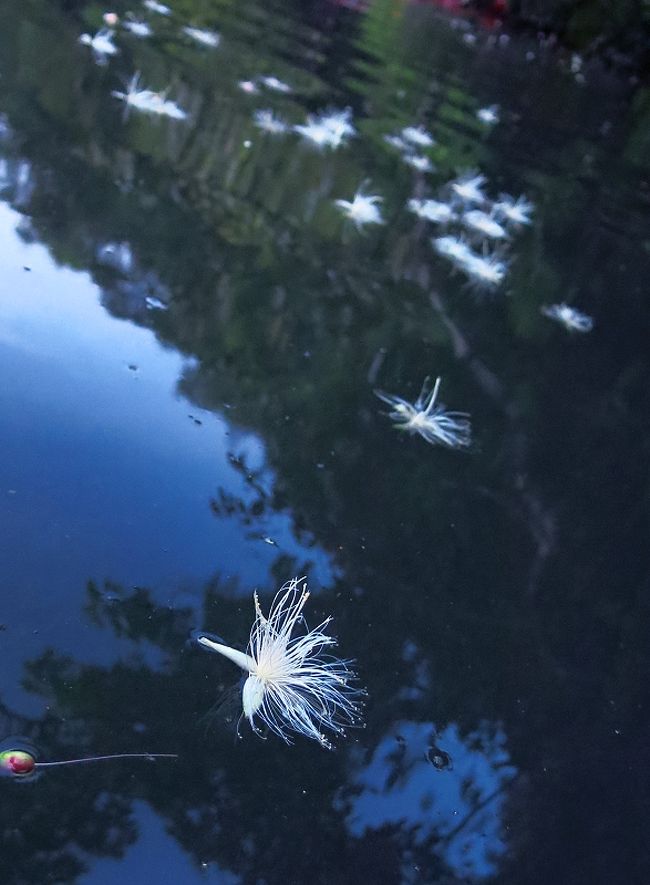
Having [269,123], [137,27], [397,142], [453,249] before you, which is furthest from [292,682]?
[137,27]

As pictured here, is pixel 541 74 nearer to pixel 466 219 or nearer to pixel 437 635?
pixel 466 219

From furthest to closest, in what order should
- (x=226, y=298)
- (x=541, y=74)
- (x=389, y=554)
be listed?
(x=541, y=74)
(x=226, y=298)
(x=389, y=554)

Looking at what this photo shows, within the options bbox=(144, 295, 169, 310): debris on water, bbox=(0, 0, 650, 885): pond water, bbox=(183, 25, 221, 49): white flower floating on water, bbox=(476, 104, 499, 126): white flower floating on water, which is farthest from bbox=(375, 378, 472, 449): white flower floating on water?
bbox=(476, 104, 499, 126): white flower floating on water

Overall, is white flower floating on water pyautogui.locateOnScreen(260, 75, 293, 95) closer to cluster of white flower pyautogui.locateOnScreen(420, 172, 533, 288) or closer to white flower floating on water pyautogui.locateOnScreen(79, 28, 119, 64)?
white flower floating on water pyautogui.locateOnScreen(79, 28, 119, 64)

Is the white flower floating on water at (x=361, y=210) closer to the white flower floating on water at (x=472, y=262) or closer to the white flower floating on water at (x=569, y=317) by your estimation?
the white flower floating on water at (x=472, y=262)

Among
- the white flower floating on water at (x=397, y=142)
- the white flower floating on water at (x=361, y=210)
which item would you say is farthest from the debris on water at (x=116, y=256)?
the white flower floating on water at (x=397, y=142)

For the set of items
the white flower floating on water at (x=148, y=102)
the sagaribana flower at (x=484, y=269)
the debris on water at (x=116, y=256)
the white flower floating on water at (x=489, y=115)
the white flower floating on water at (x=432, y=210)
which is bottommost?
the debris on water at (x=116, y=256)

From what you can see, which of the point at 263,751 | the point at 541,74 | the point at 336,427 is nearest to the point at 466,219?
the point at 336,427
